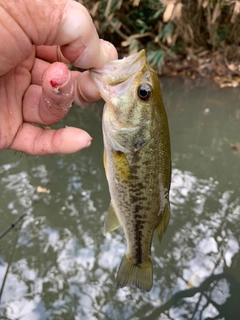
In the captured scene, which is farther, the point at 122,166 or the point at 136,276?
the point at 136,276

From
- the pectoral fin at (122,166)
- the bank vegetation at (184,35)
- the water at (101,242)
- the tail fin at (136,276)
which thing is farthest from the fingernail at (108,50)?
the bank vegetation at (184,35)

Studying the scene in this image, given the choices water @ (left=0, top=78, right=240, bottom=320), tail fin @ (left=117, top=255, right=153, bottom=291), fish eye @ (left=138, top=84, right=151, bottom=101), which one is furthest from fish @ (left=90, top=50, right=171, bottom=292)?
water @ (left=0, top=78, right=240, bottom=320)

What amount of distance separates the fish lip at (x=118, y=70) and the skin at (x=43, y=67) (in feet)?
0.11

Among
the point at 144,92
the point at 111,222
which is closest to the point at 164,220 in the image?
the point at 111,222

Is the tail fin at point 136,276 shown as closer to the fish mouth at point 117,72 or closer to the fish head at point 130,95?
the fish head at point 130,95

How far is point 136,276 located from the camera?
6.00 ft

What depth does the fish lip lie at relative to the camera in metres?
1.38

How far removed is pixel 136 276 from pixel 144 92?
0.97 meters

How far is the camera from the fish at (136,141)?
1.39 metres

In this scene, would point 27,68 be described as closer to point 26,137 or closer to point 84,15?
point 26,137

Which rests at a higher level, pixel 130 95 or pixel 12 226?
pixel 130 95

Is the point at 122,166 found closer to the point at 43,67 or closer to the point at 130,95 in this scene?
the point at 130,95

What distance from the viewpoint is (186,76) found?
6121mm

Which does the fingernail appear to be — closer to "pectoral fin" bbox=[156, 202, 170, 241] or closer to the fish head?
→ the fish head
